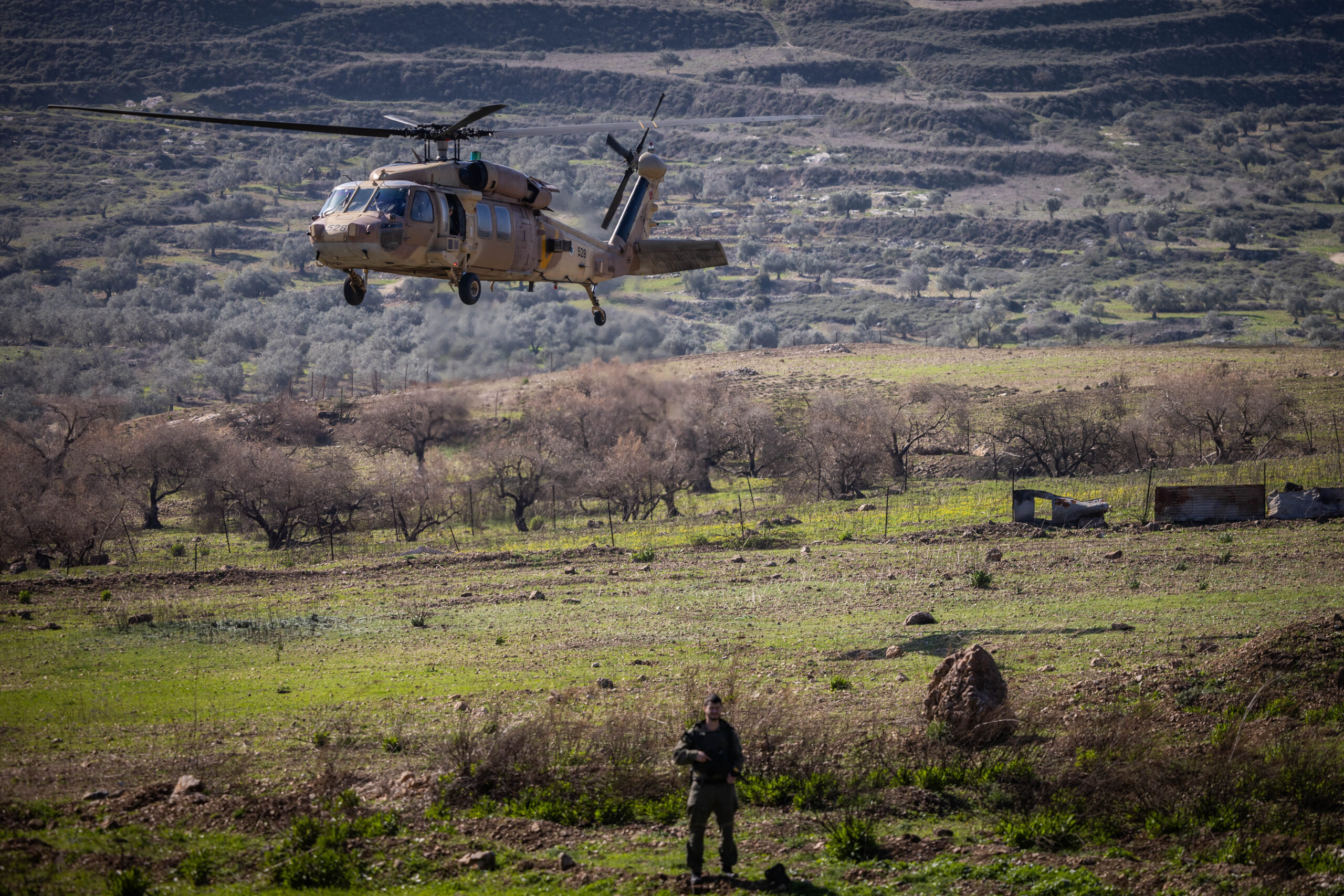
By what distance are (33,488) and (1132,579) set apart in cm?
4304

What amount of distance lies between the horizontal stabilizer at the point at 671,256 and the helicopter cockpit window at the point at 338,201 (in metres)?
9.54

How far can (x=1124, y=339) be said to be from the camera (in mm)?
124125

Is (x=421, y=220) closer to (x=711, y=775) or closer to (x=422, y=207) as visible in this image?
(x=422, y=207)

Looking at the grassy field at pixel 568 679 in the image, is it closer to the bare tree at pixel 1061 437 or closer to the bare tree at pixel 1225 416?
the bare tree at pixel 1061 437

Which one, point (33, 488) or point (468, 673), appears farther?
point (33, 488)

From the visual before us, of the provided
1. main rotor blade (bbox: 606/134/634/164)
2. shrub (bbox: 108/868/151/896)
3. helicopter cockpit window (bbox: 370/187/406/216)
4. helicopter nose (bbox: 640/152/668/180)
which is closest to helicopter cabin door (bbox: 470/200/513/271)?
helicopter cockpit window (bbox: 370/187/406/216)

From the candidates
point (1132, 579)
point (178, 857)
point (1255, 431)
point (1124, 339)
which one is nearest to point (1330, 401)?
point (1255, 431)

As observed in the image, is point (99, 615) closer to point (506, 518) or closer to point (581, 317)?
point (506, 518)

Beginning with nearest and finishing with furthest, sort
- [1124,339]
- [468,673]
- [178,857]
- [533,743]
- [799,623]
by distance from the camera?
[178,857] < [533,743] < [468,673] < [799,623] < [1124,339]

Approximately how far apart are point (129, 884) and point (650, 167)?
70.5ft

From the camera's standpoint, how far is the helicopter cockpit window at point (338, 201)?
20.1m

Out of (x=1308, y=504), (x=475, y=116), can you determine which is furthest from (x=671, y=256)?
(x=1308, y=504)

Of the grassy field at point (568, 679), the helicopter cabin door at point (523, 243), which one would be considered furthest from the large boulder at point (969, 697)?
the helicopter cabin door at point (523, 243)

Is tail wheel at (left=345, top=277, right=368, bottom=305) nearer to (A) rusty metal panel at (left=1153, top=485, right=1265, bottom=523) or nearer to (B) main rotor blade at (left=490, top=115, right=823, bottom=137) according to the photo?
(B) main rotor blade at (left=490, top=115, right=823, bottom=137)
